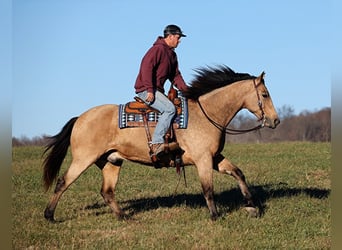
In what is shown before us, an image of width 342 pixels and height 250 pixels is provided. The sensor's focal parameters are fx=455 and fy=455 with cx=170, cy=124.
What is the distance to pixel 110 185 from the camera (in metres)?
7.89

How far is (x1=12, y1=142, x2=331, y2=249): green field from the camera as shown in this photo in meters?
5.95

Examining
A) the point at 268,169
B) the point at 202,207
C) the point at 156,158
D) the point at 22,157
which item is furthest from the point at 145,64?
the point at 22,157

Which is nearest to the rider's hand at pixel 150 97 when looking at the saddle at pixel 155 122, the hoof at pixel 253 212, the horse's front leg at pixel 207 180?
the saddle at pixel 155 122

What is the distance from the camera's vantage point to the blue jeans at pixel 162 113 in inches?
277

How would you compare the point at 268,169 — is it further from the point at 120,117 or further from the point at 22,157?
the point at 22,157

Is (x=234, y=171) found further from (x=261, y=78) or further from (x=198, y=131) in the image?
(x=261, y=78)

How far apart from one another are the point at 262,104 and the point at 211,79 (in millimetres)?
991

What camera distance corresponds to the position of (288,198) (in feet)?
27.2

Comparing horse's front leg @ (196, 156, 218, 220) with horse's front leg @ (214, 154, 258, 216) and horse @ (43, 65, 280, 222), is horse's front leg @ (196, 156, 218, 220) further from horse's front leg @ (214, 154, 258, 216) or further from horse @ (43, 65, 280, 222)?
horse's front leg @ (214, 154, 258, 216)

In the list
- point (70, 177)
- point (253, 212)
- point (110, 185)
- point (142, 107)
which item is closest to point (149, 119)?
point (142, 107)

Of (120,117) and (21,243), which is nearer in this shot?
(21,243)

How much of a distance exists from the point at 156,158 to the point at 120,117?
2.94 ft

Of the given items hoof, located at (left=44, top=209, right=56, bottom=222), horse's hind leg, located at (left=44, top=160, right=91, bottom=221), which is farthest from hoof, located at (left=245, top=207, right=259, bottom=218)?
hoof, located at (left=44, top=209, right=56, bottom=222)

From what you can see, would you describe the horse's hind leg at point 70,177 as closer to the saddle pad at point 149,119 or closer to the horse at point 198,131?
the horse at point 198,131
